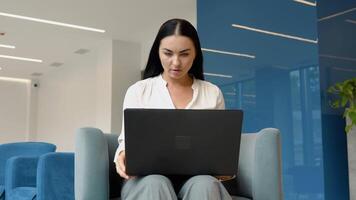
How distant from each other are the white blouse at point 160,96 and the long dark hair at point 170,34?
5 cm

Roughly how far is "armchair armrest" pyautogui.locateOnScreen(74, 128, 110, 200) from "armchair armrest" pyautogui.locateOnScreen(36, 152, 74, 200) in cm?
121

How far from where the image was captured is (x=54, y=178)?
2.70m

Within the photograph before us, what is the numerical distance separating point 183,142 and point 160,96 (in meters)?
0.41

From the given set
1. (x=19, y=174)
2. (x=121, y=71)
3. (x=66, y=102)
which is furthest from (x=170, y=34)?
(x=66, y=102)

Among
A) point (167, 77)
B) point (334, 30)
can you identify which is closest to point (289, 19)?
point (334, 30)

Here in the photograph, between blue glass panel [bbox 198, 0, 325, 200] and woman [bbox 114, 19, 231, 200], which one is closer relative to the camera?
woman [bbox 114, 19, 231, 200]

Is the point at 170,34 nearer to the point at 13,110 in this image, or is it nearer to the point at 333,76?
the point at 333,76

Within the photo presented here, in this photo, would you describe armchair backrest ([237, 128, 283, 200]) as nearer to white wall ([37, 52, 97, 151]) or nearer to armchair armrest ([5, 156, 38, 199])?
armchair armrest ([5, 156, 38, 199])

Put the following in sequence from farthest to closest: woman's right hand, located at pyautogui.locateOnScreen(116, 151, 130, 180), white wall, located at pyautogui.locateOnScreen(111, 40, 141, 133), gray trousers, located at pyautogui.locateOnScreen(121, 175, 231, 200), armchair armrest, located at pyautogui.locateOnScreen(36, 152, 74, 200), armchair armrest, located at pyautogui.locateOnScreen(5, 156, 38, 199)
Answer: white wall, located at pyautogui.locateOnScreen(111, 40, 141, 133) < armchair armrest, located at pyautogui.locateOnScreen(5, 156, 38, 199) < armchair armrest, located at pyautogui.locateOnScreen(36, 152, 74, 200) < woman's right hand, located at pyautogui.locateOnScreen(116, 151, 130, 180) < gray trousers, located at pyautogui.locateOnScreen(121, 175, 231, 200)

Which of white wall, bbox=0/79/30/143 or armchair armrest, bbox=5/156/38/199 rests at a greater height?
white wall, bbox=0/79/30/143

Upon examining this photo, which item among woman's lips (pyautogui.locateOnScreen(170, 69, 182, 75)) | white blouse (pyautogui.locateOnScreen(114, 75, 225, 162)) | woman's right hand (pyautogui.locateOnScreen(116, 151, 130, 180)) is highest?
woman's lips (pyautogui.locateOnScreen(170, 69, 182, 75))

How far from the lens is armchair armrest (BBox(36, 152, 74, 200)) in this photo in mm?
2660

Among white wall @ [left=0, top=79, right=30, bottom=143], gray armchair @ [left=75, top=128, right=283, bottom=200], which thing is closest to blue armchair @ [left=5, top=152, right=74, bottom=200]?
gray armchair @ [left=75, top=128, right=283, bottom=200]

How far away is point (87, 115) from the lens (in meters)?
8.52
